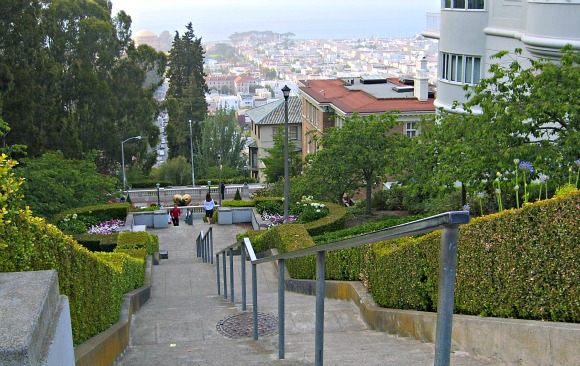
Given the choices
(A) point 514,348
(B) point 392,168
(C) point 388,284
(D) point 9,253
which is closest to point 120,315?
(C) point 388,284

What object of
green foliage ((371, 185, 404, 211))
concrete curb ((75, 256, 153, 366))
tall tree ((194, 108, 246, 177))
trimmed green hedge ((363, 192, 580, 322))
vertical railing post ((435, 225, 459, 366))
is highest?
vertical railing post ((435, 225, 459, 366))

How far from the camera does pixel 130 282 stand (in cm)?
1209

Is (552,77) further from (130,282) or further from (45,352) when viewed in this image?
(45,352)

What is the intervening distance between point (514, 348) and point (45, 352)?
11.7 ft

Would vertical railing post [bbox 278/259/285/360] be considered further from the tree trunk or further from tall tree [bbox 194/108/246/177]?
tall tree [bbox 194/108/246/177]

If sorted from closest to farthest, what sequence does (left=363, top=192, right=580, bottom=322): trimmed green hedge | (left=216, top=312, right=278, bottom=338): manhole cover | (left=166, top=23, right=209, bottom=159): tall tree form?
(left=363, top=192, right=580, bottom=322): trimmed green hedge < (left=216, top=312, right=278, bottom=338): manhole cover < (left=166, top=23, right=209, bottom=159): tall tree

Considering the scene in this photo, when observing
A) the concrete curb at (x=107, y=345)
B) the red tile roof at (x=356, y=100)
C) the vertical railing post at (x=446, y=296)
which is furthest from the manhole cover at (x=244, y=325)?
the red tile roof at (x=356, y=100)

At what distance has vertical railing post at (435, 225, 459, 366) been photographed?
9.45 feet

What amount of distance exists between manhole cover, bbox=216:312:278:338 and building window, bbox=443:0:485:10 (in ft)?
63.0

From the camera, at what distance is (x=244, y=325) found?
923 cm

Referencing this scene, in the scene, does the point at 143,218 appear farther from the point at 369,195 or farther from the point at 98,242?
the point at 369,195

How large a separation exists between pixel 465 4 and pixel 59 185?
16.0 meters

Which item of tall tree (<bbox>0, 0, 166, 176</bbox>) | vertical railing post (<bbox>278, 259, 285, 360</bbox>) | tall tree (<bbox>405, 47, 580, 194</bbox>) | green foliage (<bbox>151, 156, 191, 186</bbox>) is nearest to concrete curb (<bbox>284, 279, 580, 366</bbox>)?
vertical railing post (<bbox>278, 259, 285, 360</bbox>)

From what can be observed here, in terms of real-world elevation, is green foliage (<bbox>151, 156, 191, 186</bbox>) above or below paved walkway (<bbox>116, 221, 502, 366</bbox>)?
below
